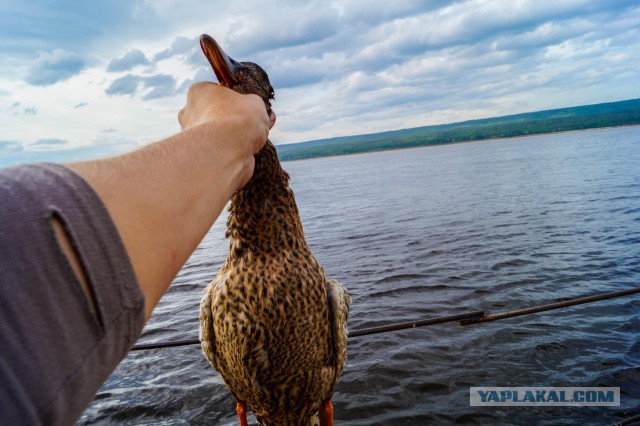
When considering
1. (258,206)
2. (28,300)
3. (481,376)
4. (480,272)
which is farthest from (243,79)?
(480,272)

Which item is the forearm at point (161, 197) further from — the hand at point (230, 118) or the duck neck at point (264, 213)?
the duck neck at point (264, 213)

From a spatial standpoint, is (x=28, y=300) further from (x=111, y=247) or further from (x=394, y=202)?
(x=394, y=202)

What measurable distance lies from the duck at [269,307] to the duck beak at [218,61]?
8 cm

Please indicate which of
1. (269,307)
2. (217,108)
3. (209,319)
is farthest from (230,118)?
(209,319)

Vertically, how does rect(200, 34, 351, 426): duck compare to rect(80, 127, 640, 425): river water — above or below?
above

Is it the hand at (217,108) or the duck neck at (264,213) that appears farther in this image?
the duck neck at (264,213)

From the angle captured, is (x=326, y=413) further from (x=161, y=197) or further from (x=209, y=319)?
(x=161, y=197)

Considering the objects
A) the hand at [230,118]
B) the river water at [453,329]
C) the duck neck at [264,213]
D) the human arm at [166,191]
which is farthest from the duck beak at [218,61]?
the river water at [453,329]

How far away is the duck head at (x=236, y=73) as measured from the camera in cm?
206

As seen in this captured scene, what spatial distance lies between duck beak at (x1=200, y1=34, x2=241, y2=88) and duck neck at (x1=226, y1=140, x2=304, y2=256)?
507 mm

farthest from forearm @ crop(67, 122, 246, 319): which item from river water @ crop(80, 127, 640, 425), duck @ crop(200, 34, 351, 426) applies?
river water @ crop(80, 127, 640, 425)

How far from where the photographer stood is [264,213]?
2.65 meters

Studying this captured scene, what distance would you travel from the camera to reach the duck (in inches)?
98.6

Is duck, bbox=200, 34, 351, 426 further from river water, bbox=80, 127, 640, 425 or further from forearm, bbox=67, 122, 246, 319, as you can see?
river water, bbox=80, 127, 640, 425
